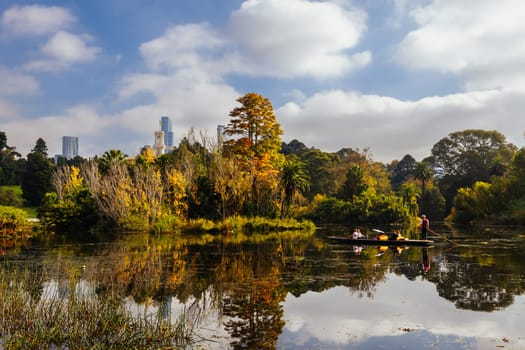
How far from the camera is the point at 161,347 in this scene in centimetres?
823

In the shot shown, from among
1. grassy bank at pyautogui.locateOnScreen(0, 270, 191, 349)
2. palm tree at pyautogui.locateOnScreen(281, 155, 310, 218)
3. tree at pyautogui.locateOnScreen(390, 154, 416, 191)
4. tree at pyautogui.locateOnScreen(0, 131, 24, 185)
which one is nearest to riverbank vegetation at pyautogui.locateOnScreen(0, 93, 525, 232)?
palm tree at pyautogui.locateOnScreen(281, 155, 310, 218)

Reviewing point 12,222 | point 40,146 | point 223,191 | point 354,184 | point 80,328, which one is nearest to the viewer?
point 80,328

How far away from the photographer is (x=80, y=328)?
8523 millimetres

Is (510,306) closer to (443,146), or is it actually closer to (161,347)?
(161,347)

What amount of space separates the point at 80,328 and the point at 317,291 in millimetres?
6976

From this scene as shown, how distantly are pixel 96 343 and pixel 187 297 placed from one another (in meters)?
4.50

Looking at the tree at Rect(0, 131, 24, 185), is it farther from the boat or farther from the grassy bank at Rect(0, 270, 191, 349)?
the grassy bank at Rect(0, 270, 191, 349)

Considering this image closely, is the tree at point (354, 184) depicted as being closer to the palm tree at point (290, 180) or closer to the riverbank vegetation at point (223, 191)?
the riverbank vegetation at point (223, 191)

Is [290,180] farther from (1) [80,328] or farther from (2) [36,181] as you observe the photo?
(2) [36,181]

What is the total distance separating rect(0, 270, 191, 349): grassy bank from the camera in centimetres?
812

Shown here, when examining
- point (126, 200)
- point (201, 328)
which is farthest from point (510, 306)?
point (126, 200)

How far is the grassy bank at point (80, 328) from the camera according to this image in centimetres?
812

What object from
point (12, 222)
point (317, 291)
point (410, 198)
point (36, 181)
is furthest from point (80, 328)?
point (36, 181)

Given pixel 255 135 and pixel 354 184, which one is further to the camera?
pixel 354 184
